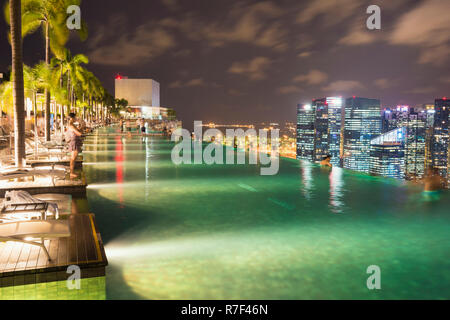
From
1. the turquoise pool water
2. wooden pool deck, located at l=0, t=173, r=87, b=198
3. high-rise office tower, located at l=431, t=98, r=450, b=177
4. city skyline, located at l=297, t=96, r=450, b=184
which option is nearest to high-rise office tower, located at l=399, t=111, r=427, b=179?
city skyline, located at l=297, t=96, r=450, b=184

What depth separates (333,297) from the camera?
3473 millimetres

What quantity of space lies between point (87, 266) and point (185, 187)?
555cm

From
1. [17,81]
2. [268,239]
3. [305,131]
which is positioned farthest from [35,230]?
[305,131]

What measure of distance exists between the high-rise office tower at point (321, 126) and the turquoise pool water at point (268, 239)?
150ft

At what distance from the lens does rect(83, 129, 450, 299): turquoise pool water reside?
3.68 m

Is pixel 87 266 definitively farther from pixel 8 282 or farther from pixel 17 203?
pixel 17 203

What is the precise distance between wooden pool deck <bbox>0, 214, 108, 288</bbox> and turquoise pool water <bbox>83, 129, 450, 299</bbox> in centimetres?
27

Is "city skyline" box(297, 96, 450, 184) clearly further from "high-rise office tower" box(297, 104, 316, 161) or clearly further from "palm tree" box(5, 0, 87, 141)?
"palm tree" box(5, 0, 87, 141)

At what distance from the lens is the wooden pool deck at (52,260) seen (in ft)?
11.1

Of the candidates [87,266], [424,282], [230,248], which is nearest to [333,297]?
[424,282]

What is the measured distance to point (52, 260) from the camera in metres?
3.60

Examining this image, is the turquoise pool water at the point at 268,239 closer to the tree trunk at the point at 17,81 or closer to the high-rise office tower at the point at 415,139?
the tree trunk at the point at 17,81

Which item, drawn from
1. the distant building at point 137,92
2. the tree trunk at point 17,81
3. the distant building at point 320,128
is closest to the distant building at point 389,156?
the distant building at point 320,128
